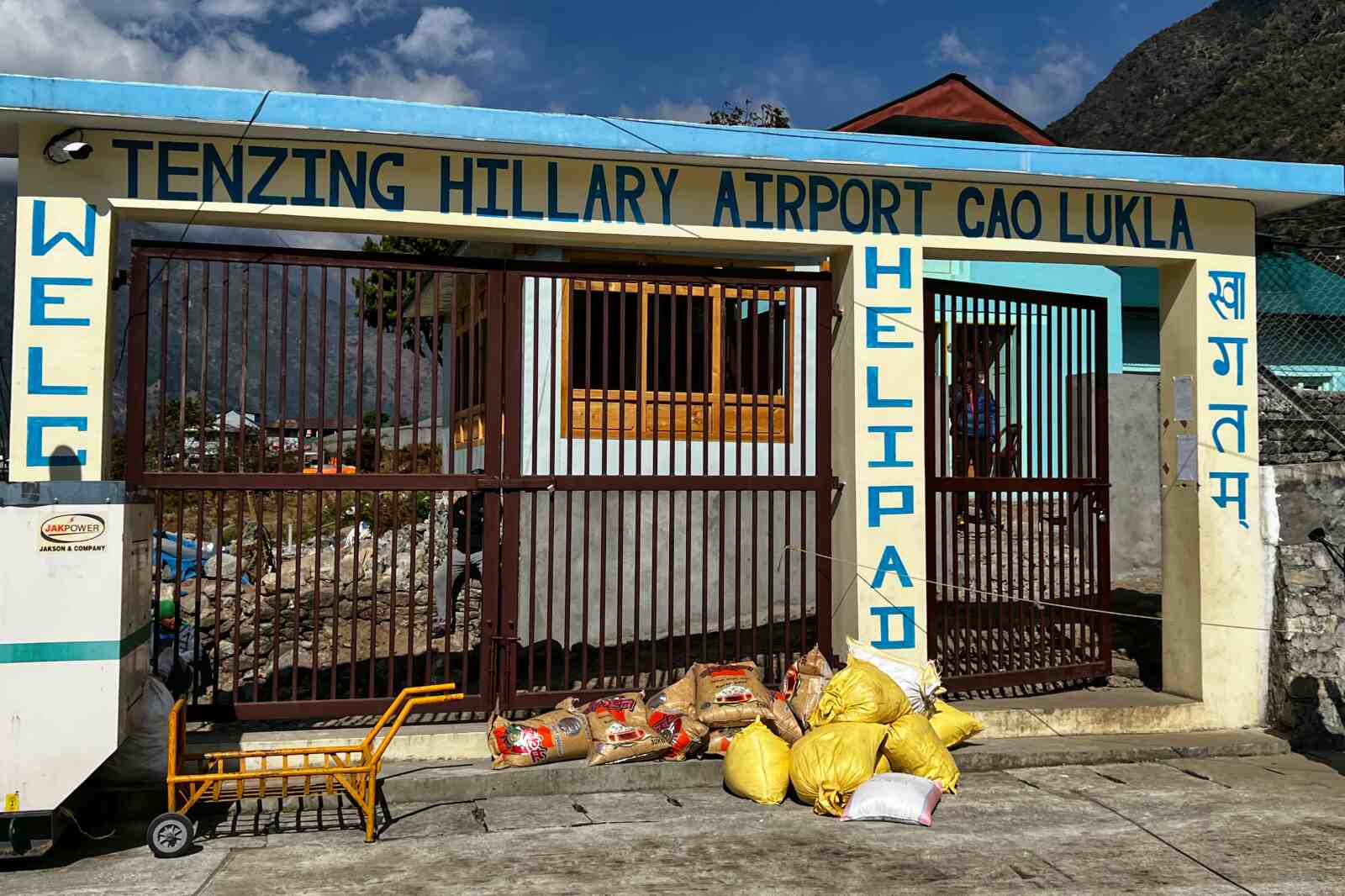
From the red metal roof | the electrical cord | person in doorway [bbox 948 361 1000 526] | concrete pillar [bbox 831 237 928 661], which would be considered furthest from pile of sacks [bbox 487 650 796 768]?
the red metal roof

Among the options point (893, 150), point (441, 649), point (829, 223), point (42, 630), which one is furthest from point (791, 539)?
point (42, 630)

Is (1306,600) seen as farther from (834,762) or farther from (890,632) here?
(834,762)

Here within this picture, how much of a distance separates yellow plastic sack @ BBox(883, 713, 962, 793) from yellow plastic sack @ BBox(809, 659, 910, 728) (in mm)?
101

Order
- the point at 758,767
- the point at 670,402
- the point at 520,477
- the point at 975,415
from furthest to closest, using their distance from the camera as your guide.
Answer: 1. the point at 975,415
2. the point at 670,402
3. the point at 520,477
4. the point at 758,767

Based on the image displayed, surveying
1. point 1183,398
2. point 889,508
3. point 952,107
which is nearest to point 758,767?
point 889,508

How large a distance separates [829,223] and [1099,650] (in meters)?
4.01

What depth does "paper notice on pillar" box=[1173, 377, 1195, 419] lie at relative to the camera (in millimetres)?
8359

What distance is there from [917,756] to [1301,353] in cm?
1003

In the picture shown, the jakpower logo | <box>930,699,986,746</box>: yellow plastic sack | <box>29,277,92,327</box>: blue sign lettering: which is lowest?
<box>930,699,986,746</box>: yellow plastic sack

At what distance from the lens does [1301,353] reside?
13859mm

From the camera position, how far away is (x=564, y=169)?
283 inches

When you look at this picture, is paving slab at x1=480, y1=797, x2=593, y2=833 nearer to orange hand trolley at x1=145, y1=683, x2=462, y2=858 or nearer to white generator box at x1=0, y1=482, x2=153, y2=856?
orange hand trolley at x1=145, y1=683, x2=462, y2=858

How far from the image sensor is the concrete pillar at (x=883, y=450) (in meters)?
7.66

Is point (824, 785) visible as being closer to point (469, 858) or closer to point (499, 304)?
point (469, 858)
